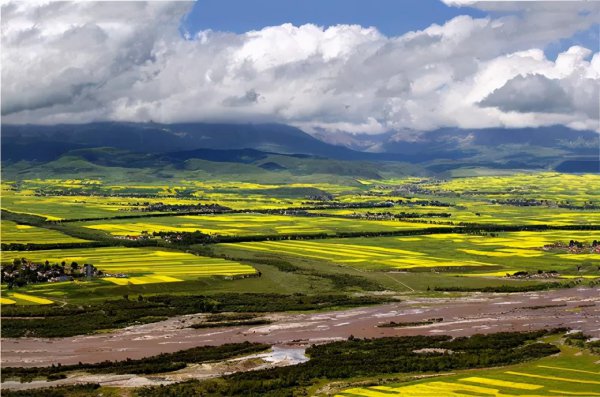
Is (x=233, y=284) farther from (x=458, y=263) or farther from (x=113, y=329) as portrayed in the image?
(x=458, y=263)

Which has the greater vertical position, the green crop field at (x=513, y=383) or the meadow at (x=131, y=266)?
the meadow at (x=131, y=266)

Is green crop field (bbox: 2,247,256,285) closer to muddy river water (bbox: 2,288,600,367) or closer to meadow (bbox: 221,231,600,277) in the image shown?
meadow (bbox: 221,231,600,277)

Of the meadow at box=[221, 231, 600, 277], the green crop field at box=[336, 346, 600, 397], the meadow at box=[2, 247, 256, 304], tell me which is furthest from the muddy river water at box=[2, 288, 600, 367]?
the meadow at box=[221, 231, 600, 277]

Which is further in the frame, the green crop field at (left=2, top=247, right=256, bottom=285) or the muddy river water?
the green crop field at (left=2, top=247, right=256, bottom=285)

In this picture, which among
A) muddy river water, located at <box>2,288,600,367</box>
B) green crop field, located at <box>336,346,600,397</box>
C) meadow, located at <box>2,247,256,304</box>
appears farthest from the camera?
meadow, located at <box>2,247,256,304</box>

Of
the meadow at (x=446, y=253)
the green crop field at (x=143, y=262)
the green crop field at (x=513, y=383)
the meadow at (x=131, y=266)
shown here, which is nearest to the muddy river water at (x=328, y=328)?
the green crop field at (x=513, y=383)

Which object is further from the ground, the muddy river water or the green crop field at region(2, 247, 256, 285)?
the green crop field at region(2, 247, 256, 285)

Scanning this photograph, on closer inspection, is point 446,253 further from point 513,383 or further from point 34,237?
point 513,383

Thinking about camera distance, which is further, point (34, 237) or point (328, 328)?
point (34, 237)

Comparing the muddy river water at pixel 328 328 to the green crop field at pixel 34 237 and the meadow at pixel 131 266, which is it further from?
the green crop field at pixel 34 237

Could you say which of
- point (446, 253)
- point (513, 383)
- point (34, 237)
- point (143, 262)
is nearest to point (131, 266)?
point (143, 262)
